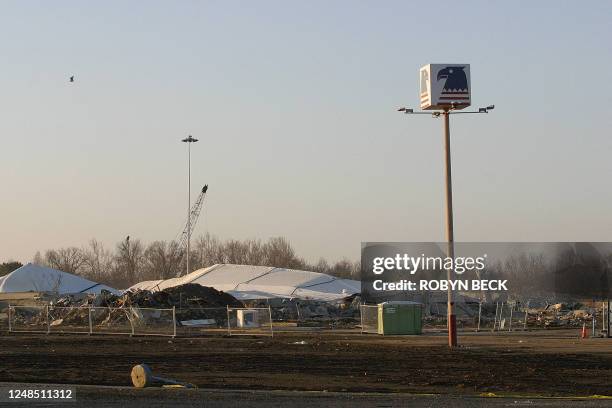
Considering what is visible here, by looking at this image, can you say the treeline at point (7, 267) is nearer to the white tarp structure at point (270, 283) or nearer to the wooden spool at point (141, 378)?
the white tarp structure at point (270, 283)

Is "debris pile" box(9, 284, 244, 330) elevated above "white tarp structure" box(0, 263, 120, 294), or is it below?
below

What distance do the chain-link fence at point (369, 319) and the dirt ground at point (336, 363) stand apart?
23.1 ft

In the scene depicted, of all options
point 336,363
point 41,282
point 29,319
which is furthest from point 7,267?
point 336,363

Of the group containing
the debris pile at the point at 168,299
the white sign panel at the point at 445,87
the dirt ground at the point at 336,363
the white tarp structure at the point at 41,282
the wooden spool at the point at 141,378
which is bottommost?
the dirt ground at the point at 336,363

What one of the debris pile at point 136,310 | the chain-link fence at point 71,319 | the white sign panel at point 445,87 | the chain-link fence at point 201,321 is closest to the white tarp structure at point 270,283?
the debris pile at point 136,310

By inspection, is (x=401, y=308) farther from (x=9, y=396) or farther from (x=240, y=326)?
(x=9, y=396)

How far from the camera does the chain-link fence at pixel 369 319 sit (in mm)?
55781

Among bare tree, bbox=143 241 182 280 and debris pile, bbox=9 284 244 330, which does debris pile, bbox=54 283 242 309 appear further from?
bare tree, bbox=143 241 182 280

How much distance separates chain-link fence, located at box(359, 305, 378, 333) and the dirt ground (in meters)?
7.03

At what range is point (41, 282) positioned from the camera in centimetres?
12662

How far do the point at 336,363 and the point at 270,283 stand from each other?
74.7 meters

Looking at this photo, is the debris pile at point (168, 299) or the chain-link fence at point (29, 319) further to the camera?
the debris pile at point (168, 299)

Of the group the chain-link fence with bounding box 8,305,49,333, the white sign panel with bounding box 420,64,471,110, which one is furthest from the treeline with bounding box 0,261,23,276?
the white sign panel with bounding box 420,64,471,110

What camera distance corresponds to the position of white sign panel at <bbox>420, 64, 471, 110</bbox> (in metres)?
42.1
